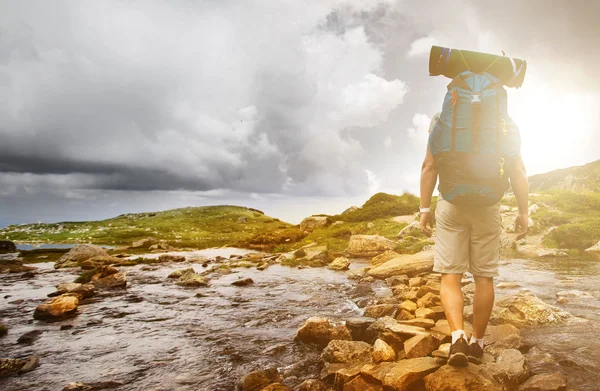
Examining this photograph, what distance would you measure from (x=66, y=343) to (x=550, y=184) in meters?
96.3

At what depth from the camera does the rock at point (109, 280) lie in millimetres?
13773

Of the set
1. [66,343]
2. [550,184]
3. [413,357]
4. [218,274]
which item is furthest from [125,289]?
[550,184]

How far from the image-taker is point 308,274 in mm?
15367

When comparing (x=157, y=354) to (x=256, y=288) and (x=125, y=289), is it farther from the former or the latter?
(x=125, y=289)

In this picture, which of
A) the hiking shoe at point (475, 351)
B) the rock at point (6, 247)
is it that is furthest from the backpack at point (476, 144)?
the rock at point (6, 247)

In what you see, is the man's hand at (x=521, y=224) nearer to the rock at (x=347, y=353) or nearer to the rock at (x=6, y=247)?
the rock at (x=347, y=353)

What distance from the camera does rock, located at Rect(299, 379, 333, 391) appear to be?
4.22 meters

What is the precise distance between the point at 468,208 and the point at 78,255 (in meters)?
29.5

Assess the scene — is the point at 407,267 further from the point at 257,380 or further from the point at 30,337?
the point at 30,337

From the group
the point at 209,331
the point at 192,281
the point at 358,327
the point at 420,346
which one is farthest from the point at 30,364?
the point at 192,281

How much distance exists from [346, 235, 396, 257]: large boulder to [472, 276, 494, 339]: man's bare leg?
16.2 meters

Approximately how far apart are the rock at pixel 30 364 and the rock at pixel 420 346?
621 centimetres

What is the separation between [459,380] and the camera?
3.49 meters

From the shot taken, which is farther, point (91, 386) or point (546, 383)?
point (91, 386)
